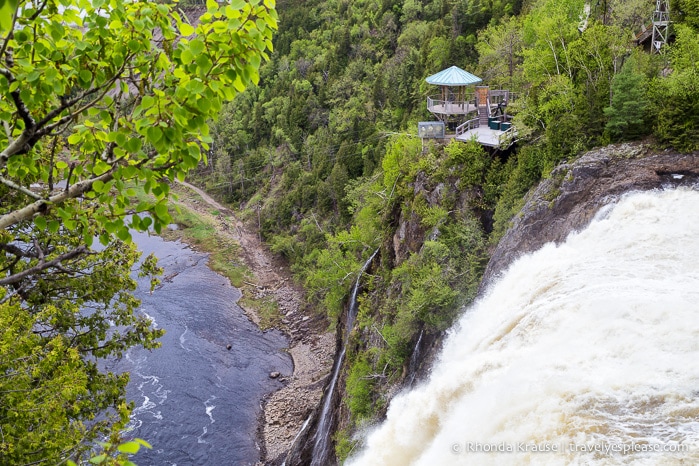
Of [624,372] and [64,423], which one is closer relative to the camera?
[624,372]

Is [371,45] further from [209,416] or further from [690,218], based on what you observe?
[690,218]

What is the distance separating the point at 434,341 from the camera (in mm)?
19344

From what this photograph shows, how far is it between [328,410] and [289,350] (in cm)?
1412

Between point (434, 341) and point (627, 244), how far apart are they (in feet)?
25.5

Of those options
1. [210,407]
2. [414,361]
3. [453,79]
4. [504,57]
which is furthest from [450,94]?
[210,407]

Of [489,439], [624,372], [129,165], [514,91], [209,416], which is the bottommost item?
[209,416]

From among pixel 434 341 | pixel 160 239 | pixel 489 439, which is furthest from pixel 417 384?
pixel 160 239

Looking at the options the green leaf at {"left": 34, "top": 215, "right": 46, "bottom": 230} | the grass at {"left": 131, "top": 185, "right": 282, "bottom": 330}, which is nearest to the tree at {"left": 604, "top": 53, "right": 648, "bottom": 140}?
the green leaf at {"left": 34, "top": 215, "right": 46, "bottom": 230}

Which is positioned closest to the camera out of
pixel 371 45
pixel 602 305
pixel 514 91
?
pixel 602 305

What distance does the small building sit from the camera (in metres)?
27.1

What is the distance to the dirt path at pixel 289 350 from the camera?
104ft

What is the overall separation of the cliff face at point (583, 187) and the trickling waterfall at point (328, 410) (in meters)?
11.2

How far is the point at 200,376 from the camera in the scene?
35.6 m

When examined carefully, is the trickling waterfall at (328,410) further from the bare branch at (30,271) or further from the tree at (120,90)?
the tree at (120,90)
